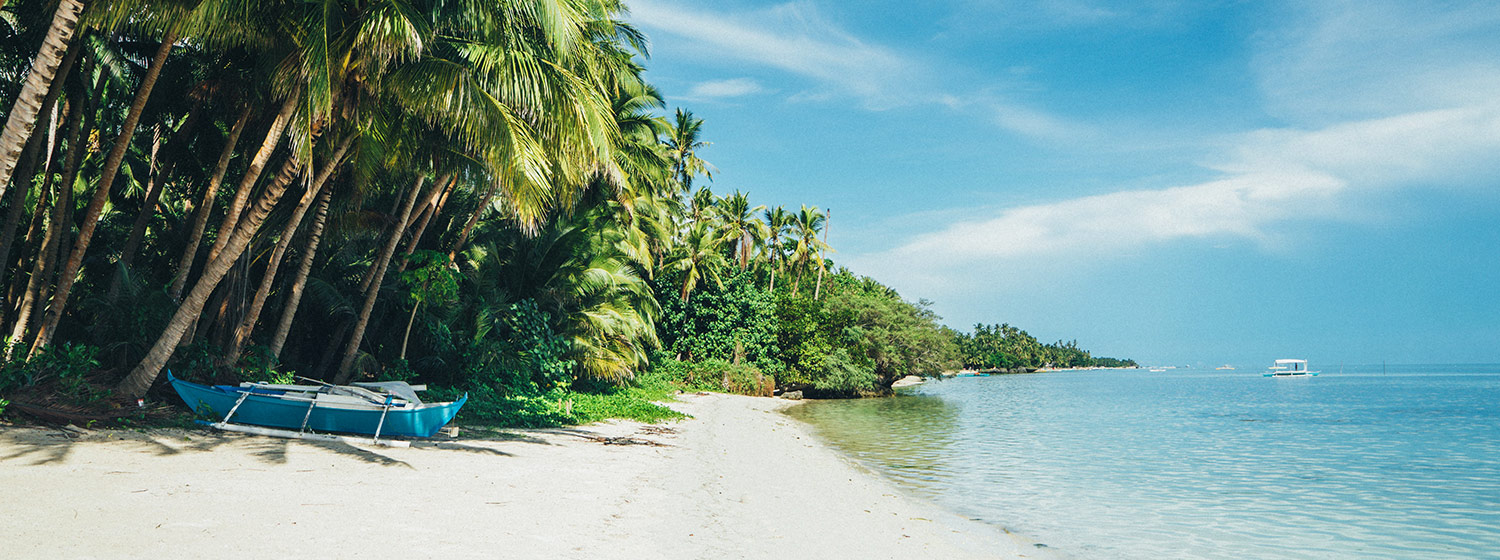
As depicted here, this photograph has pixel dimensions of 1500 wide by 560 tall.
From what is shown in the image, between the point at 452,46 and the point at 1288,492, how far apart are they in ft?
48.0

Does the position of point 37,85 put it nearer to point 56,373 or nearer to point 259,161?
point 259,161

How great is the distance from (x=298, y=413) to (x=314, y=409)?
22 centimetres

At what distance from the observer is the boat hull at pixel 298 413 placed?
9875mm

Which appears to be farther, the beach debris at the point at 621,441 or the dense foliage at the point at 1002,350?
the dense foliage at the point at 1002,350

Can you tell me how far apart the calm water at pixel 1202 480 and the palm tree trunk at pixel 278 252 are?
9.42 m

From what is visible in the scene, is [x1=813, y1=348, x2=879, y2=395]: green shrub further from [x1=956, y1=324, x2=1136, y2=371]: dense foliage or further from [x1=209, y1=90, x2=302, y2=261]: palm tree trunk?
[x1=956, y1=324, x2=1136, y2=371]: dense foliage

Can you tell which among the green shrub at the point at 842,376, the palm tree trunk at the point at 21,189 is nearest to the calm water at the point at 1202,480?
the green shrub at the point at 842,376

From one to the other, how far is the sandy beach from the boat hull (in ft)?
1.33

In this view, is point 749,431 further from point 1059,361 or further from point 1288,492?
point 1059,361

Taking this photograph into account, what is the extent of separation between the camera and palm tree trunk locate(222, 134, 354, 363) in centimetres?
1070

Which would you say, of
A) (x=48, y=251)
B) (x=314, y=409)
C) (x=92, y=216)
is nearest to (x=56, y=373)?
(x=92, y=216)

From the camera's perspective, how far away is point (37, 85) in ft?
23.2

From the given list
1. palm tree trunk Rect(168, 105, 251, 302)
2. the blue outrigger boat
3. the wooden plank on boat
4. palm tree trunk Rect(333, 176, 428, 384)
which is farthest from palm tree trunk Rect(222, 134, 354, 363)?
the wooden plank on boat

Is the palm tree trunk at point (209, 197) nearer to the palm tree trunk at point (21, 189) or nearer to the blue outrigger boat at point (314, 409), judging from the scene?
the palm tree trunk at point (21, 189)
